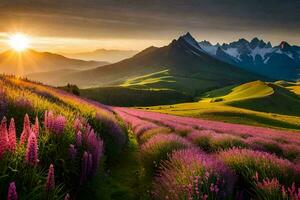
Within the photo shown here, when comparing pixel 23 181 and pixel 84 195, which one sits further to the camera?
pixel 84 195

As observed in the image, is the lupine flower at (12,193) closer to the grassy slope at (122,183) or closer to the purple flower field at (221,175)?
the purple flower field at (221,175)

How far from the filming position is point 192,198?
711cm

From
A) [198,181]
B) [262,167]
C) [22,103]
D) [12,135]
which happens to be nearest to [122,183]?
[22,103]

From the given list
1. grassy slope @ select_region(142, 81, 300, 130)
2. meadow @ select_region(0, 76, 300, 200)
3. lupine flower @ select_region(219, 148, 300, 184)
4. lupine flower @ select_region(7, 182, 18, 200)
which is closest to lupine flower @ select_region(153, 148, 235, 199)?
meadow @ select_region(0, 76, 300, 200)

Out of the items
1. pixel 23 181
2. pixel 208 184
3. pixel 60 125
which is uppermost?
pixel 60 125

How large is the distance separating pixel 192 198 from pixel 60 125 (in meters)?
3.31

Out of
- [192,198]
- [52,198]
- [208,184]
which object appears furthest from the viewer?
[208,184]

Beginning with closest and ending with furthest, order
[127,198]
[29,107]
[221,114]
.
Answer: [29,107], [127,198], [221,114]

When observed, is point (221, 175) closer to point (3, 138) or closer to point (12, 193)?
point (3, 138)

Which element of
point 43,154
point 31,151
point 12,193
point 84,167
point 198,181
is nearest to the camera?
point 12,193

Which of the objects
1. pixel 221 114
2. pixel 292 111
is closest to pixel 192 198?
pixel 221 114

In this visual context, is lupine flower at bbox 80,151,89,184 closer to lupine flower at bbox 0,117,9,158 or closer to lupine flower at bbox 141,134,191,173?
lupine flower at bbox 0,117,9,158

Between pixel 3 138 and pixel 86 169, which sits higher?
pixel 3 138

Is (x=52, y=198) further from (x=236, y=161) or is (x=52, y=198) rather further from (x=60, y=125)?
(x=236, y=161)
